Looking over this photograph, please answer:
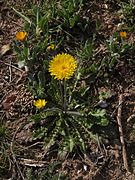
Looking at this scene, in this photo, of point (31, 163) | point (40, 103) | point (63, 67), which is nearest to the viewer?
point (63, 67)

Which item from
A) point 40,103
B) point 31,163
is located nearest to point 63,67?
point 40,103

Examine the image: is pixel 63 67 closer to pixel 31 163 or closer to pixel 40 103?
pixel 40 103

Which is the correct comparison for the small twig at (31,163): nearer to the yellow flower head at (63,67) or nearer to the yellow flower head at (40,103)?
the yellow flower head at (40,103)

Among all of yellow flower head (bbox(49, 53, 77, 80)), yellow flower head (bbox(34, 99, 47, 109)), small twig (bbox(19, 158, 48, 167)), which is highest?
yellow flower head (bbox(49, 53, 77, 80))

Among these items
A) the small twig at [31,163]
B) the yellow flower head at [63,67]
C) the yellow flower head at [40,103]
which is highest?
the yellow flower head at [63,67]

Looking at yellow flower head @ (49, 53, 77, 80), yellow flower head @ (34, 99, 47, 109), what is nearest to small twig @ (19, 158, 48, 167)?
yellow flower head @ (34, 99, 47, 109)

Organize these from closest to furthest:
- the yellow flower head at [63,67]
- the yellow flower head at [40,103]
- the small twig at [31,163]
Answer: the yellow flower head at [63,67] → the small twig at [31,163] → the yellow flower head at [40,103]

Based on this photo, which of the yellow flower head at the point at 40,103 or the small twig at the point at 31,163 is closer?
the small twig at the point at 31,163

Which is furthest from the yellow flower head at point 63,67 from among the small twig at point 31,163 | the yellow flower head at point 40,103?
the small twig at point 31,163

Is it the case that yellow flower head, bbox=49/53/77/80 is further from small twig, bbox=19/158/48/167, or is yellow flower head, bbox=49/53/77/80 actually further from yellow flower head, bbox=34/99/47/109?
small twig, bbox=19/158/48/167

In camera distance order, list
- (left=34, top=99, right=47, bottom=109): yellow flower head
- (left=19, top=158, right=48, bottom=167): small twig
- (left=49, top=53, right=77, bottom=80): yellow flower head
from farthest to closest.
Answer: (left=34, top=99, right=47, bottom=109): yellow flower head < (left=19, top=158, right=48, bottom=167): small twig < (left=49, top=53, right=77, bottom=80): yellow flower head
